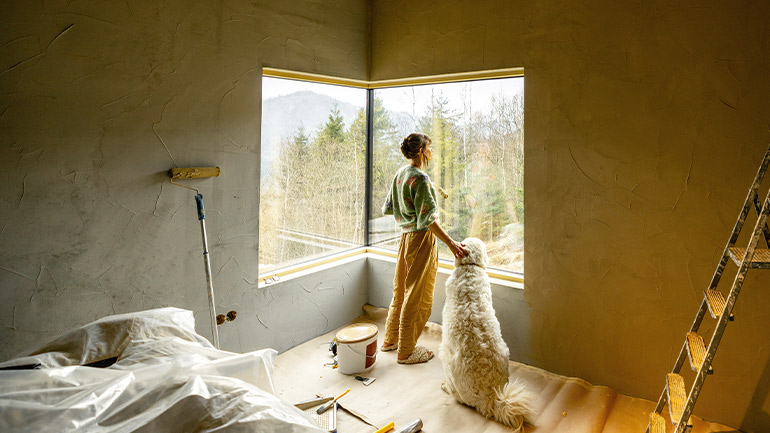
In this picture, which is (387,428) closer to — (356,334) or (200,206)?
(356,334)

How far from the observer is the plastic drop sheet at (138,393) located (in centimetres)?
83

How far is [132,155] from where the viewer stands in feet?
6.47

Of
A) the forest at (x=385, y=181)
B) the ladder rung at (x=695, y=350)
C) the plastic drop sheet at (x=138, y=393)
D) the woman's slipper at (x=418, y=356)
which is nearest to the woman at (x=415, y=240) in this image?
the woman's slipper at (x=418, y=356)

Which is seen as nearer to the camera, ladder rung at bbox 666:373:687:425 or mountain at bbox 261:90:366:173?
ladder rung at bbox 666:373:687:425

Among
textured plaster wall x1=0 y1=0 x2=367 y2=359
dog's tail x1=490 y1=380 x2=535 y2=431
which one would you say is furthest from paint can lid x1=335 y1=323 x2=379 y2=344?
dog's tail x1=490 y1=380 x2=535 y2=431

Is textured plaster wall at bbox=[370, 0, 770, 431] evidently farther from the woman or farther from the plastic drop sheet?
the plastic drop sheet

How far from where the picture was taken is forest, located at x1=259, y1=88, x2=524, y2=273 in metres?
2.67

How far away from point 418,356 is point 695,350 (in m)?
1.46

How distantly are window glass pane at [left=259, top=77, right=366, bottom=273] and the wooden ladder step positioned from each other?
88.8 inches

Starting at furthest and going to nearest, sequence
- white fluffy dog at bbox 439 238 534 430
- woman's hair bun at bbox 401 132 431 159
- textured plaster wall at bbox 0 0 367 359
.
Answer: woman's hair bun at bbox 401 132 431 159, white fluffy dog at bbox 439 238 534 430, textured plaster wall at bbox 0 0 367 359

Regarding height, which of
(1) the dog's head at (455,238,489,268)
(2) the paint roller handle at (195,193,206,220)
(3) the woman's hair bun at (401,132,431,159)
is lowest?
(1) the dog's head at (455,238,489,268)

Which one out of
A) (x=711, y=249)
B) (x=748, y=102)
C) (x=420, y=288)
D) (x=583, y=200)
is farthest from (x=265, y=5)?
(x=711, y=249)

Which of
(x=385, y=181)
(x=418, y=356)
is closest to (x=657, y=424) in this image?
(x=418, y=356)

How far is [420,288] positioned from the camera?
2.60 m
